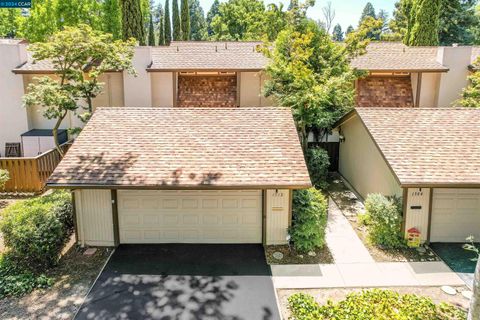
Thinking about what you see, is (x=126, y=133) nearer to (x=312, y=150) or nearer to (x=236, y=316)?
(x=236, y=316)

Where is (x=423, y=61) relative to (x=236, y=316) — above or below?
above

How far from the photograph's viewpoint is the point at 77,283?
28.7 feet

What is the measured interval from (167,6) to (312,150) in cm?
3945

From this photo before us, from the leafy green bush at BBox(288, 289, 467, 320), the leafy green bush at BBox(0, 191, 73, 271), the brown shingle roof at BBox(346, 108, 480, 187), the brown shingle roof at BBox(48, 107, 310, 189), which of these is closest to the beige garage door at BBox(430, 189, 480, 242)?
the brown shingle roof at BBox(346, 108, 480, 187)

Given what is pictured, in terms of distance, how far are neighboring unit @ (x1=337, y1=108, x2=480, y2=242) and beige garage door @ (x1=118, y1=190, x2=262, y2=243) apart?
4.39m

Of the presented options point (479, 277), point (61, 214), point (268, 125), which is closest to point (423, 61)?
point (268, 125)

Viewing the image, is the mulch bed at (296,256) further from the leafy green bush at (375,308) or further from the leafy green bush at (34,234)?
the leafy green bush at (34,234)

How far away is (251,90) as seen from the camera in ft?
61.6

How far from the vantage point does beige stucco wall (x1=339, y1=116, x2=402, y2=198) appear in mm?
12164

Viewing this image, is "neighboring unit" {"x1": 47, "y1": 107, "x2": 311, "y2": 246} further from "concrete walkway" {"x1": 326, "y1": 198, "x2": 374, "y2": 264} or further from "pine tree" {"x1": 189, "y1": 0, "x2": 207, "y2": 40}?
"pine tree" {"x1": 189, "y1": 0, "x2": 207, "y2": 40}

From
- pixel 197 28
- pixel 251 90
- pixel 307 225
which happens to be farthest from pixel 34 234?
pixel 197 28

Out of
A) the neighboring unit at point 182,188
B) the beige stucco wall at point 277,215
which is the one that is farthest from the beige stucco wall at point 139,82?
the beige stucco wall at point 277,215

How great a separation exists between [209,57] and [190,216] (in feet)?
36.9

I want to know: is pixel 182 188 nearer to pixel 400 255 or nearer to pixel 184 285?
pixel 184 285
